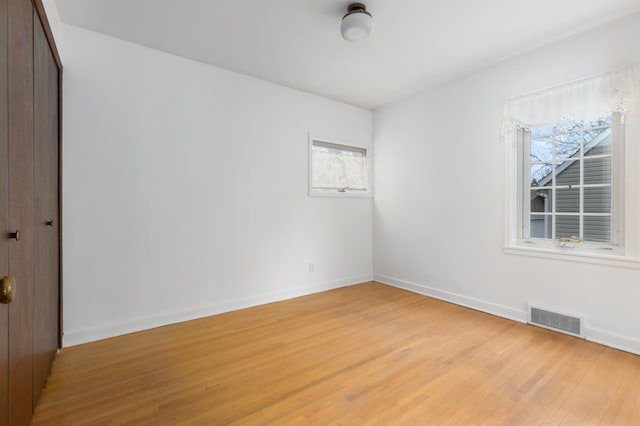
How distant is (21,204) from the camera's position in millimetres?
1441

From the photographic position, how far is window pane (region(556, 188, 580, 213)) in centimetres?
281

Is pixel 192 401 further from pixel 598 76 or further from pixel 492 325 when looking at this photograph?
pixel 598 76

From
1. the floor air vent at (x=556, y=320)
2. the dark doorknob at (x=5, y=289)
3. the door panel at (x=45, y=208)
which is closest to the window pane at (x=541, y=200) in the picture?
the floor air vent at (x=556, y=320)

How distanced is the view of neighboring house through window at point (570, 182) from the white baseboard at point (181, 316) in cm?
261

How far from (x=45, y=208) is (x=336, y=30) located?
8.69 feet

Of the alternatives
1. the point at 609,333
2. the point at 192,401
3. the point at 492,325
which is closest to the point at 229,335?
the point at 192,401

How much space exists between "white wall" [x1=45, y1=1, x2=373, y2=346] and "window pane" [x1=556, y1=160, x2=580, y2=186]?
104 inches

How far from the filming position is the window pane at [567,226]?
9.21 ft

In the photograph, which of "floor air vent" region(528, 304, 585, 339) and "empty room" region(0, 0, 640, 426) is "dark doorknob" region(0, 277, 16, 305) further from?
"floor air vent" region(528, 304, 585, 339)

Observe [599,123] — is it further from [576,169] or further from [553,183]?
[553,183]

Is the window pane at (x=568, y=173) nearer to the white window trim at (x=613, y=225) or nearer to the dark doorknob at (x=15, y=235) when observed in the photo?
the white window trim at (x=613, y=225)

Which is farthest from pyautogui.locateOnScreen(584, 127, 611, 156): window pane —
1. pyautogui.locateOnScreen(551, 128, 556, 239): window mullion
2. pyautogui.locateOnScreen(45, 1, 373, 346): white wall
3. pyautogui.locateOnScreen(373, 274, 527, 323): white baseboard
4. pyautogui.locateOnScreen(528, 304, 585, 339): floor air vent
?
pyautogui.locateOnScreen(45, 1, 373, 346): white wall

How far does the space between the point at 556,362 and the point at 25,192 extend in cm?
362

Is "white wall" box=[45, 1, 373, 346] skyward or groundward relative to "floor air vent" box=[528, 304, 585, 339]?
skyward
